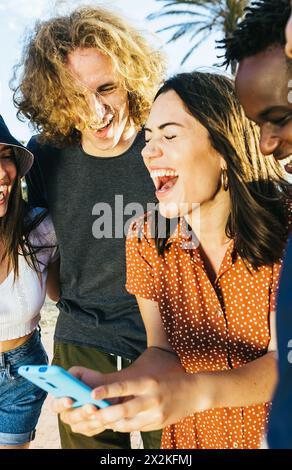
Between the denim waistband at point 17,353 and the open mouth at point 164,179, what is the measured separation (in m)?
1.00

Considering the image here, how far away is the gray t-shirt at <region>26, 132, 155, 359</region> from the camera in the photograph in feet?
8.32

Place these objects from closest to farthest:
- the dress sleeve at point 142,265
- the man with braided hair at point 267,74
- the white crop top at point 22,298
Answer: the man with braided hair at point 267,74 < the dress sleeve at point 142,265 < the white crop top at point 22,298

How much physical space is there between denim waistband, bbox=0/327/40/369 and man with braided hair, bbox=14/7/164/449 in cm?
17

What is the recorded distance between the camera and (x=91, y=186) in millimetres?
2564

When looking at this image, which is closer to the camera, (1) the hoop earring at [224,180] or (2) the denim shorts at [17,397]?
(1) the hoop earring at [224,180]

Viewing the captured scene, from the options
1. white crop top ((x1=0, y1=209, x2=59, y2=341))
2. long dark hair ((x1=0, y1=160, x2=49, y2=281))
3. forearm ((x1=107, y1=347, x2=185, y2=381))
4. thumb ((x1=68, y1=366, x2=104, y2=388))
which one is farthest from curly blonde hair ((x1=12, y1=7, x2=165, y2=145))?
thumb ((x1=68, y1=366, x2=104, y2=388))

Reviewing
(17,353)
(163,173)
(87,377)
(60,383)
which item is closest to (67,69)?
(163,173)

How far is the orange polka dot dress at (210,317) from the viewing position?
1802 millimetres

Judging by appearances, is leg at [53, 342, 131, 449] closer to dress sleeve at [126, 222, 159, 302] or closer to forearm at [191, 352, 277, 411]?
dress sleeve at [126, 222, 159, 302]

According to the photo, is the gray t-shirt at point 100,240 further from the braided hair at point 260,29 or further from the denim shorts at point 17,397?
the braided hair at point 260,29

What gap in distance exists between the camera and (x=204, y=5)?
39.5 ft

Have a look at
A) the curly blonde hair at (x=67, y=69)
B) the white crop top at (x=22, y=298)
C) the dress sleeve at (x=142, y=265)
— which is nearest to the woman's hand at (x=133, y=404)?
the dress sleeve at (x=142, y=265)

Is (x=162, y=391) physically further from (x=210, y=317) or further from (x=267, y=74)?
(x=267, y=74)

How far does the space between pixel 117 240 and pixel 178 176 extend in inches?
26.7
